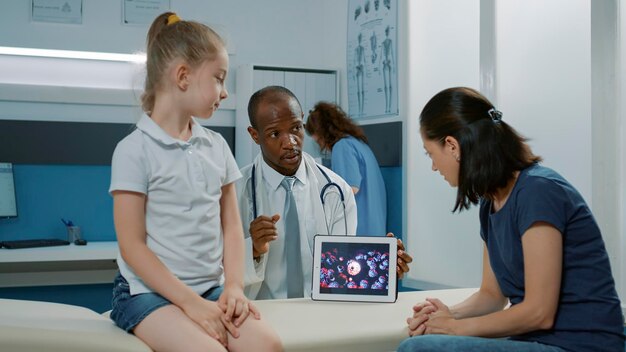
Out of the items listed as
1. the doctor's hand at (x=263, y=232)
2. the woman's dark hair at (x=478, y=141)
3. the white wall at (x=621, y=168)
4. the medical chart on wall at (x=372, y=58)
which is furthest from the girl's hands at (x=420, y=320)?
the medical chart on wall at (x=372, y=58)

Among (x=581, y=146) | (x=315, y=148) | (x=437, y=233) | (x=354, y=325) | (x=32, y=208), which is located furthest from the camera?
(x=315, y=148)

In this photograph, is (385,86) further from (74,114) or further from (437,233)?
(74,114)

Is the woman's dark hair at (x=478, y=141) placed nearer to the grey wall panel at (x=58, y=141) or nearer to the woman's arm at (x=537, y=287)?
the woman's arm at (x=537, y=287)

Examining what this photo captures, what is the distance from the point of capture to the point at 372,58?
169 inches

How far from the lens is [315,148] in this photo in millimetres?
4566

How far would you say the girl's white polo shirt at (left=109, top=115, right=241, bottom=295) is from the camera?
1.55 meters

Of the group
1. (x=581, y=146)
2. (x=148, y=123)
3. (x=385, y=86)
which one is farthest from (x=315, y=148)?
(x=148, y=123)

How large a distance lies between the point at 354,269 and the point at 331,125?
2.23 meters

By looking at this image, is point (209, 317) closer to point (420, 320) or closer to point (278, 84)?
point (420, 320)

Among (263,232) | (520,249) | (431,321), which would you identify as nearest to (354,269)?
(263,232)

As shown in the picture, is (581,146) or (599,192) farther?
(581,146)

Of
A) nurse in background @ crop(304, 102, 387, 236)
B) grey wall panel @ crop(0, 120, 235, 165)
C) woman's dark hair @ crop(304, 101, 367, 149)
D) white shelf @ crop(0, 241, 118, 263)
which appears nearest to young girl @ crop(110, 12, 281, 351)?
white shelf @ crop(0, 241, 118, 263)

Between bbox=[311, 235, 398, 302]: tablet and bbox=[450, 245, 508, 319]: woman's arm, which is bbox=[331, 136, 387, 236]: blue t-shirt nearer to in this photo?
bbox=[311, 235, 398, 302]: tablet

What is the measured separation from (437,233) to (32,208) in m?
2.14
